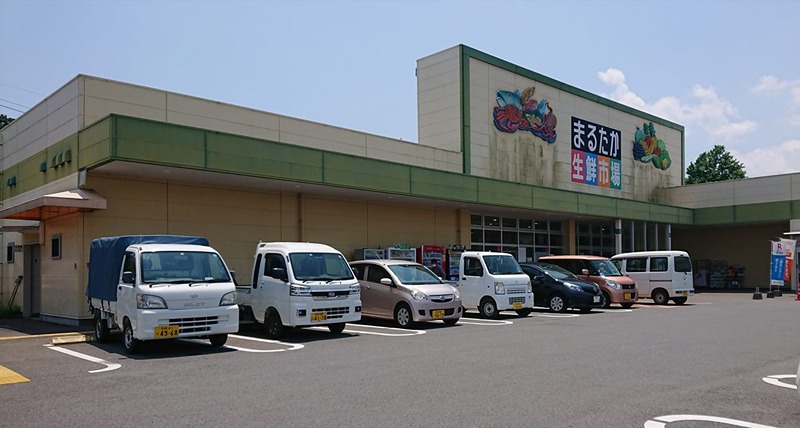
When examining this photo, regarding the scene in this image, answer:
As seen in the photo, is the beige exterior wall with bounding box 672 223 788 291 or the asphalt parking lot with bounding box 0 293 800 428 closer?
the asphalt parking lot with bounding box 0 293 800 428

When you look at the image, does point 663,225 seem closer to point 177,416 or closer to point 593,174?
point 593,174

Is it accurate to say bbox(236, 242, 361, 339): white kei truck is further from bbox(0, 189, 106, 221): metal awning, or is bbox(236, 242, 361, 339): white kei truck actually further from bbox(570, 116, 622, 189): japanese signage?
bbox(570, 116, 622, 189): japanese signage

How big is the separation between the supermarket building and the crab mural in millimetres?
77

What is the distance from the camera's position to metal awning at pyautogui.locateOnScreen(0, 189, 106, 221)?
14.5 m

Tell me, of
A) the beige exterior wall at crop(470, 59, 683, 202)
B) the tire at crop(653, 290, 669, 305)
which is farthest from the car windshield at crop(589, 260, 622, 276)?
the beige exterior wall at crop(470, 59, 683, 202)

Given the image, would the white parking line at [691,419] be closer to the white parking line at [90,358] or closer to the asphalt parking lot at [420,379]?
the asphalt parking lot at [420,379]

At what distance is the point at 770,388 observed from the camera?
306 inches

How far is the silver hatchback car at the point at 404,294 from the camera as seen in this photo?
581 inches

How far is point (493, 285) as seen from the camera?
17312 millimetres

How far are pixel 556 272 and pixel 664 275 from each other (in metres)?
5.66

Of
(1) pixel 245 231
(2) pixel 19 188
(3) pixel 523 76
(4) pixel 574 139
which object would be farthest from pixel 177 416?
(4) pixel 574 139

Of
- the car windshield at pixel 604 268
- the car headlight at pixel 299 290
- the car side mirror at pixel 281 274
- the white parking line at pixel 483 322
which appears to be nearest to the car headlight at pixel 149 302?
the car headlight at pixel 299 290

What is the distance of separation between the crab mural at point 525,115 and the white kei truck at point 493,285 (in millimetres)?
10766

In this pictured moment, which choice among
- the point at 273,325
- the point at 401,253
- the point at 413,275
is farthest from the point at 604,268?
the point at 273,325
